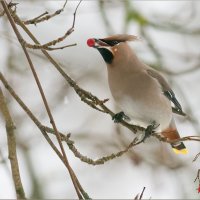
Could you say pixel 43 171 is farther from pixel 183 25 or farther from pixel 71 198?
pixel 183 25

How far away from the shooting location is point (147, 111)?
412cm

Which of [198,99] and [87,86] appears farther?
[198,99]

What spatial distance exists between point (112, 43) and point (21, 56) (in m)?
1.74

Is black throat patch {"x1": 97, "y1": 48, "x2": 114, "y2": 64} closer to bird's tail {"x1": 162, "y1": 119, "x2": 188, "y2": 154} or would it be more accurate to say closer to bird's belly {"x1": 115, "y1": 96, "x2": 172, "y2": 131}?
bird's belly {"x1": 115, "y1": 96, "x2": 172, "y2": 131}

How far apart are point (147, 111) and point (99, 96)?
250 centimetres

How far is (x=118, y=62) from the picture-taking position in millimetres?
4035

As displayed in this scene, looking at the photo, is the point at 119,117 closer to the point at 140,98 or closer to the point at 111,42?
the point at 140,98

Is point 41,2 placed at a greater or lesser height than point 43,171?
greater

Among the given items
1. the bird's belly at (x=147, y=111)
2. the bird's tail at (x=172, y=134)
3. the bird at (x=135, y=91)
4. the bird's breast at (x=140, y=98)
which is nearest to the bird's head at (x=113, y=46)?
the bird at (x=135, y=91)

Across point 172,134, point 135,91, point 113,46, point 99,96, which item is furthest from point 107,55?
point 99,96

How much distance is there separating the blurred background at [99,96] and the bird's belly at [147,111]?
0.77ft

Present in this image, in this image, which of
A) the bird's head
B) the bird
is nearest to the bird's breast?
the bird

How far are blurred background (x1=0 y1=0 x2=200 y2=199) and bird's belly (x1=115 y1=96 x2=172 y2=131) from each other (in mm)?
235

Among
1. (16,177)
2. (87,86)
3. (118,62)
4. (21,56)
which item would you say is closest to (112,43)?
(118,62)
